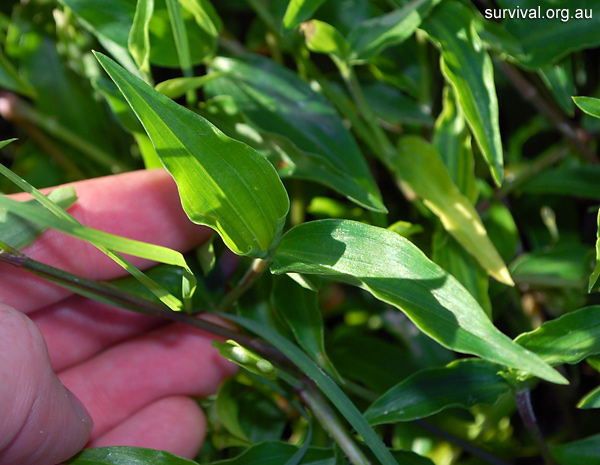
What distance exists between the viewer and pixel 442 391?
495 millimetres

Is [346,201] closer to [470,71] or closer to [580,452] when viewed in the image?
[470,71]

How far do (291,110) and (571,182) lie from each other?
1.07 ft

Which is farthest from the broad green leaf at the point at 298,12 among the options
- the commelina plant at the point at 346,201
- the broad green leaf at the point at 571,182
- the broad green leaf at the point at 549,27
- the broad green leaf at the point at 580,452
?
the broad green leaf at the point at 580,452

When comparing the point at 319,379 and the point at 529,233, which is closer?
the point at 319,379

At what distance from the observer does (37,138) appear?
0.72 metres

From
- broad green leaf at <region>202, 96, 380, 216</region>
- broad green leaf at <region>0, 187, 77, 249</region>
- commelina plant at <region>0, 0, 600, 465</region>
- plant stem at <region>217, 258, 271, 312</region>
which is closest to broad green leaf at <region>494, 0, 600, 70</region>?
commelina plant at <region>0, 0, 600, 465</region>

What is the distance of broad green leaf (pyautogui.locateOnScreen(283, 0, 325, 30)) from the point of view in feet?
1.64

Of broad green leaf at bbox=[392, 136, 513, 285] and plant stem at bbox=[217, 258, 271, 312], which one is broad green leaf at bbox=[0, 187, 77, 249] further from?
broad green leaf at bbox=[392, 136, 513, 285]

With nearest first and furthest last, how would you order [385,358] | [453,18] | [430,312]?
[430,312] → [453,18] → [385,358]

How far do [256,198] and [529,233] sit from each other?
472 millimetres

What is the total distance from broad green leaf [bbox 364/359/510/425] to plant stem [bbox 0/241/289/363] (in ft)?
0.35

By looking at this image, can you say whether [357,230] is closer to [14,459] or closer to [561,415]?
[14,459]

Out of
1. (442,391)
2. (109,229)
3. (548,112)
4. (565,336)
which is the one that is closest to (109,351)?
(109,229)

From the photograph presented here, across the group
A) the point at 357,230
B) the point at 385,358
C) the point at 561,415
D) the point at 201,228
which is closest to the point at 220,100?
the point at 201,228
